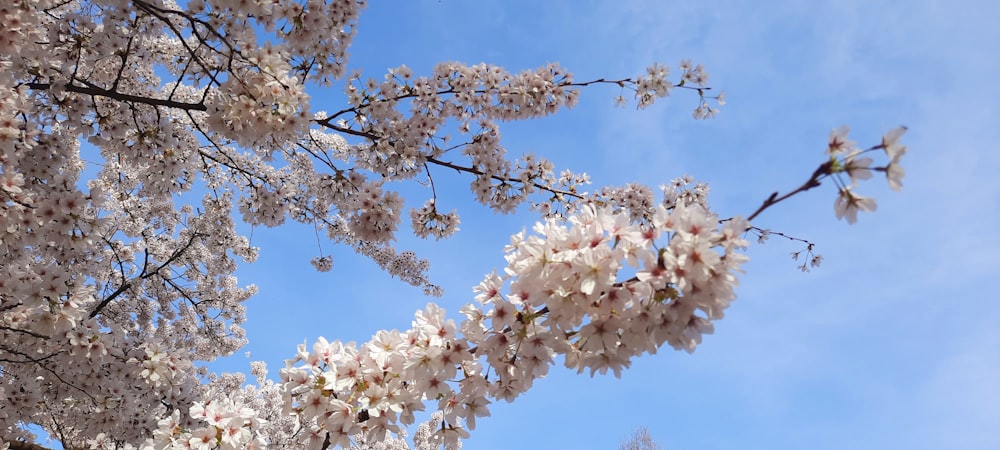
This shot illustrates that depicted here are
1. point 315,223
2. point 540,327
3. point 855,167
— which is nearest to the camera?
point 855,167

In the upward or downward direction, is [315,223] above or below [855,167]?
above

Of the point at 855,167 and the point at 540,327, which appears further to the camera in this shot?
the point at 540,327

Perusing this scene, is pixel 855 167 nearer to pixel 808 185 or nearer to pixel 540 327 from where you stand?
pixel 808 185

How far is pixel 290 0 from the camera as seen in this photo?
475 centimetres

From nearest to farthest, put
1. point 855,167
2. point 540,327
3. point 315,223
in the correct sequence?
point 855,167 → point 540,327 → point 315,223

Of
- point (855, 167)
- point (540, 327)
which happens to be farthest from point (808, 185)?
point (540, 327)

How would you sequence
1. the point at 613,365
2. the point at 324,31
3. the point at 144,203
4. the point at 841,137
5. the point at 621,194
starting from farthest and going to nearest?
the point at 144,203, the point at 621,194, the point at 324,31, the point at 613,365, the point at 841,137

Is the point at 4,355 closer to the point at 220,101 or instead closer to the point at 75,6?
the point at 220,101

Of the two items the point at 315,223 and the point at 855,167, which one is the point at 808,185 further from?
the point at 315,223

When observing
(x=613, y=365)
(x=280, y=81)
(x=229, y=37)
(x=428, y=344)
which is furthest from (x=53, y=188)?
(x=613, y=365)

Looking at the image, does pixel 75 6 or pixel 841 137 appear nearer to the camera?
pixel 841 137

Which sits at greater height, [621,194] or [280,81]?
[621,194]

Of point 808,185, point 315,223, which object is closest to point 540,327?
point 808,185

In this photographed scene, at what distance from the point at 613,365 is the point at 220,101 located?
3270 mm
